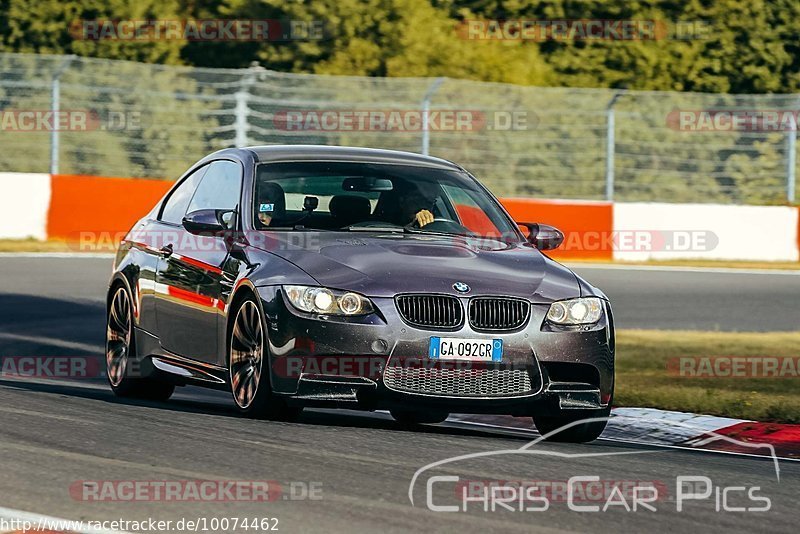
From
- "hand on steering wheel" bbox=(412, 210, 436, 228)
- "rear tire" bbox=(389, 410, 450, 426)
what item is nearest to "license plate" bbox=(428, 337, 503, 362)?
"hand on steering wheel" bbox=(412, 210, 436, 228)

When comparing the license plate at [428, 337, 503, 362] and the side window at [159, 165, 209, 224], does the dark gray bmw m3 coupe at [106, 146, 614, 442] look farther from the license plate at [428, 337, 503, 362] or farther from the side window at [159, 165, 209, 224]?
the side window at [159, 165, 209, 224]

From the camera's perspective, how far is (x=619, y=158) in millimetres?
27453

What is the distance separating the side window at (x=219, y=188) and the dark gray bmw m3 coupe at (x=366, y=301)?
20 mm

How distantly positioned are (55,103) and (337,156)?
1577 centimetres

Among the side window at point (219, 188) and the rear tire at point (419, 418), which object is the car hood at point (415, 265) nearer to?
the side window at point (219, 188)

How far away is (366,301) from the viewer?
8.59 metres

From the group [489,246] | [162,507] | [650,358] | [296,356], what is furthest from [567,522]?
[650,358]

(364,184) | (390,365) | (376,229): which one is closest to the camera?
(390,365)

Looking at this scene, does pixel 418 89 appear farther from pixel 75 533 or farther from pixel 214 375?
pixel 75 533

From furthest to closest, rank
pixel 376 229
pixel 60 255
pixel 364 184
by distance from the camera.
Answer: pixel 60 255 → pixel 364 184 → pixel 376 229

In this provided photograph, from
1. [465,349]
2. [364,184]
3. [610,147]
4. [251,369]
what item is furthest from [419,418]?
[610,147]

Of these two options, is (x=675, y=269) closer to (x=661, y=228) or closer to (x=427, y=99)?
(x=661, y=228)

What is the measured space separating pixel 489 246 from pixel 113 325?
2832 millimetres

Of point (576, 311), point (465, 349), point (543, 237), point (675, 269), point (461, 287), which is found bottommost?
point (675, 269)
